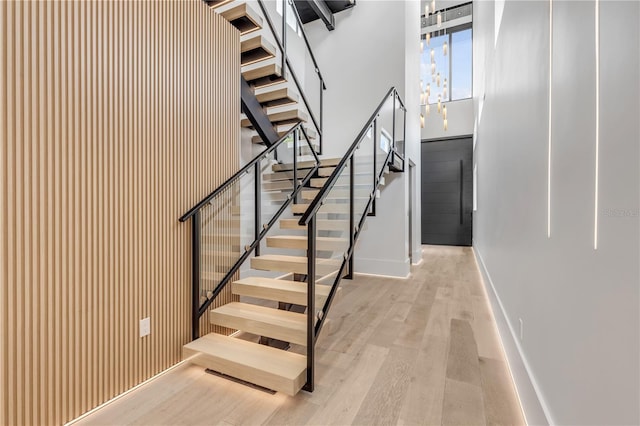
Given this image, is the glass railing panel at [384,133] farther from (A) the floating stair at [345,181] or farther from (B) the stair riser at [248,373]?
(B) the stair riser at [248,373]

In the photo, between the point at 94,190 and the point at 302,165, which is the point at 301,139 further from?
the point at 94,190

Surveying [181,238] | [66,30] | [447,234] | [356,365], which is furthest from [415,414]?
[447,234]

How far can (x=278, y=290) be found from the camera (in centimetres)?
241

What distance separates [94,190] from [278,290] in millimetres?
1364

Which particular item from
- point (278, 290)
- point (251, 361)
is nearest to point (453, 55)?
point (278, 290)

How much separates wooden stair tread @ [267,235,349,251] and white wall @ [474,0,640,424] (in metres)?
1.29

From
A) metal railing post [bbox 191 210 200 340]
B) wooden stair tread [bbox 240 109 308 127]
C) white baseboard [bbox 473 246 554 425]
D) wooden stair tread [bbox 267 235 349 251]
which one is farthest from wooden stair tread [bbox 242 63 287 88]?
white baseboard [bbox 473 246 554 425]

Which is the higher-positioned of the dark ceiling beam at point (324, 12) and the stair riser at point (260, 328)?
the dark ceiling beam at point (324, 12)

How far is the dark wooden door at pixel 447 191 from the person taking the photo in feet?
29.0

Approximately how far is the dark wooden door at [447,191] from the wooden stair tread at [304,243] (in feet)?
23.5

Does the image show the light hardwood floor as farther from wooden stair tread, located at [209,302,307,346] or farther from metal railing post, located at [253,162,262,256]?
metal railing post, located at [253,162,262,256]

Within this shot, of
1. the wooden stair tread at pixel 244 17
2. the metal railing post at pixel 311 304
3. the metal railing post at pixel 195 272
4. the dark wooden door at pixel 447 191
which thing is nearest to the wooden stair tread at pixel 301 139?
the wooden stair tread at pixel 244 17

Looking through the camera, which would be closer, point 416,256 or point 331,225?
point 331,225

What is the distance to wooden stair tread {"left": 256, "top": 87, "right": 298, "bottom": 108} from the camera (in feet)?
12.2
